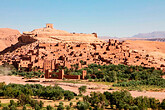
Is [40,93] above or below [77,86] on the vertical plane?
above

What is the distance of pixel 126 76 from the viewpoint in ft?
140

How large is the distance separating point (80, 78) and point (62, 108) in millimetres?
16606

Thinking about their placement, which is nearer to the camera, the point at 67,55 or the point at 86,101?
the point at 86,101

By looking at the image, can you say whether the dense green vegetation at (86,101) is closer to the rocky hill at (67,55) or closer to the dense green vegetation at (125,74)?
the dense green vegetation at (125,74)

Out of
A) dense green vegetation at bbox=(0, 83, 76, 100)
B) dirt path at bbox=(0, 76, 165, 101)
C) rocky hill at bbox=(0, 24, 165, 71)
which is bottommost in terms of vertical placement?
dirt path at bbox=(0, 76, 165, 101)

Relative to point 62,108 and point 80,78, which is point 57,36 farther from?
point 62,108

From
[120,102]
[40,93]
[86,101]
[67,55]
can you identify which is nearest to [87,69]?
[67,55]

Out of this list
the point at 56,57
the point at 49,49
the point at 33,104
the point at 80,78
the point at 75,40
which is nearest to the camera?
the point at 33,104

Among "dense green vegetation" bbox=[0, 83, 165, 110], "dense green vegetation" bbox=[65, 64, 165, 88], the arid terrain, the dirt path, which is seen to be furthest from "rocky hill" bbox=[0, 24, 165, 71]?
"dense green vegetation" bbox=[0, 83, 165, 110]

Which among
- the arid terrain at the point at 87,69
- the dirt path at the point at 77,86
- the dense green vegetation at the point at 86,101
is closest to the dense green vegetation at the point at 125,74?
the arid terrain at the point at 87,69

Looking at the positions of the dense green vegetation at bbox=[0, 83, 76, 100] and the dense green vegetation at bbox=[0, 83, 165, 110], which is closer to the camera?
Result: the dense green vegetation at bbox=[0, 83, 165, 110]

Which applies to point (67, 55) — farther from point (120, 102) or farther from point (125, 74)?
point (120, 102)

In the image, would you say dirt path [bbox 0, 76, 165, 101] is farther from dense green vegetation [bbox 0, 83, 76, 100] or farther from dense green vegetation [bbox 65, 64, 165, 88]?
dense green vegetation [bbox 0, 83, 76, 100]

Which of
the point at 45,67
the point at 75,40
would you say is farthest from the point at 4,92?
the point at 75,40
